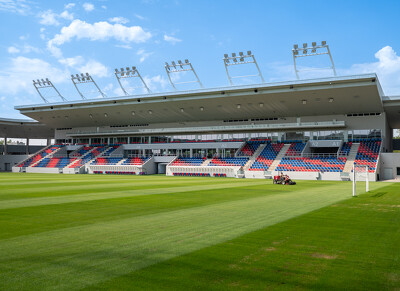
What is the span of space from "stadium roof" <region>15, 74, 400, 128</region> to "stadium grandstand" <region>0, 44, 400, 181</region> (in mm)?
138

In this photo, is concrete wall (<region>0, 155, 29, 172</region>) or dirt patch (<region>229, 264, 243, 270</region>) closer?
dirt patch (<region>229, 264, 243, 270</region>)

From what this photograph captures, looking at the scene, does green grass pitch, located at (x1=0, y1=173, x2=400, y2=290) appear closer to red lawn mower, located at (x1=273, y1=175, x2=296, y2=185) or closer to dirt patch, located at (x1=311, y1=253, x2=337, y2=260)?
dirt patch, located at (x1=311, y1=253, x2=337, y2=260)

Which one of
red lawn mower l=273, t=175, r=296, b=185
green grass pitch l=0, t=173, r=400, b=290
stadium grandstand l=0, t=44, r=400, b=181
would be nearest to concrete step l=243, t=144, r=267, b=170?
stadium grandstand l=0, t=44, r=400, b=181

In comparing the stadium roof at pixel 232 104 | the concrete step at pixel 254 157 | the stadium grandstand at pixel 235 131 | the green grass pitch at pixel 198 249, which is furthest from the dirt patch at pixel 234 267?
the concrete step at pixel 254 157

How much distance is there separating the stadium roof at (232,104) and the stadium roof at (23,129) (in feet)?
26.2

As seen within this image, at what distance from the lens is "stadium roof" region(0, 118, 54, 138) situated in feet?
259

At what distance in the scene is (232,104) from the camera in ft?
184

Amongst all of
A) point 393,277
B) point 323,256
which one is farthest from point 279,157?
point 393,277

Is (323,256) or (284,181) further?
(284,181)

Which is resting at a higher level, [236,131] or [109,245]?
[236,131]

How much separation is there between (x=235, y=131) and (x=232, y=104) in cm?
716

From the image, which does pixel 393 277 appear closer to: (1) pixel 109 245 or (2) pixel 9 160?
(1) pixel 109 245

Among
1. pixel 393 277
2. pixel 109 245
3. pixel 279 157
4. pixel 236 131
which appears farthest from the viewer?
pixel 236 131

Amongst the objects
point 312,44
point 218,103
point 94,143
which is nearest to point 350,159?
point 312,44
